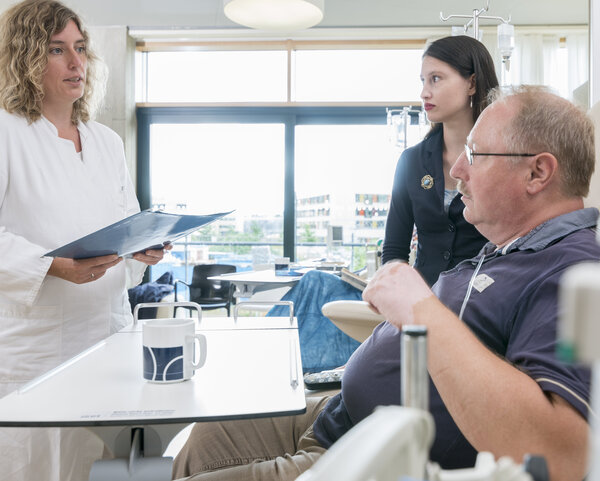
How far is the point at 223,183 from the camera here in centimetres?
661

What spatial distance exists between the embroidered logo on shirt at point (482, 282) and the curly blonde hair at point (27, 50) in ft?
4.18

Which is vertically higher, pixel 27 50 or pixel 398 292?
pixel 27 50

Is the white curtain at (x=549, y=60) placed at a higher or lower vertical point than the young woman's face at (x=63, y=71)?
higher

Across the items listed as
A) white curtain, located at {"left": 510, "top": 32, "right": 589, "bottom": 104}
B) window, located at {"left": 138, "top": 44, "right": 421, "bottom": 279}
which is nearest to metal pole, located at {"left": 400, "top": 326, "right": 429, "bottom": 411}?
window, located at {"left": 138, "top": 44, "right": 421, "bottom": 279}

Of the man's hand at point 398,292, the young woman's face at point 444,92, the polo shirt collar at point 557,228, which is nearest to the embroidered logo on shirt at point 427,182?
the young woman's face at point 444,92

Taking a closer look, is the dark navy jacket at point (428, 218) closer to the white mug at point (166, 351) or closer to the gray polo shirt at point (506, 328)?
the gray polo shirt at point (506, 328)

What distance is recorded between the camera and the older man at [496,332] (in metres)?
0.78

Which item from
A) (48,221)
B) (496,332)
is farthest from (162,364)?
(48,221)

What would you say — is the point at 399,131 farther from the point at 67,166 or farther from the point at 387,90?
the point at 67,166

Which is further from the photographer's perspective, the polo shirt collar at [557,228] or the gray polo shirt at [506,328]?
the polo shirt collar at [557,228]

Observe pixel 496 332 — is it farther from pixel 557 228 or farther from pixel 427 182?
pixel 427 182

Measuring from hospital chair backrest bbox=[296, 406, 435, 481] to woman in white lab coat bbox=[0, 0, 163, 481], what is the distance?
1276 millimetres

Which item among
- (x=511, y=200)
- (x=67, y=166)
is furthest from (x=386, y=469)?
(x=67, y=166)

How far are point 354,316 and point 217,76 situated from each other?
498 centimetres
